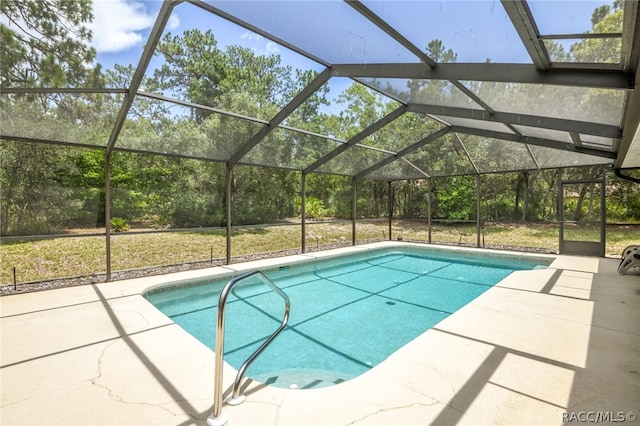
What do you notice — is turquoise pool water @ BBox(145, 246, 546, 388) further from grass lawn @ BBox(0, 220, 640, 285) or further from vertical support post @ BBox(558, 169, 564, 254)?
grass lawn @ BBox(0, 220, 640, 285)

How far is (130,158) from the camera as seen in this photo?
23.9 feet

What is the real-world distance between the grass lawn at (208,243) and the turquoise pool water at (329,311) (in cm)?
206

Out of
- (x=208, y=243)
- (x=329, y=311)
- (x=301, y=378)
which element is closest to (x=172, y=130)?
(x=329, y=311)

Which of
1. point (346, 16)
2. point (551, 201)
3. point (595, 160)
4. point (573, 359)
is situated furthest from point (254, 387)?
point (551, 201)

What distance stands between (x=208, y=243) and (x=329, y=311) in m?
5.92

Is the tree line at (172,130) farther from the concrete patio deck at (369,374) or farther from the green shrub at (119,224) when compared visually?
the concrete patio deck at (369,374)

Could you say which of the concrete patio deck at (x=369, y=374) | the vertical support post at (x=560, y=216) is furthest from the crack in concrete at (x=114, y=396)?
the vertical support post at (x=560, y=216)

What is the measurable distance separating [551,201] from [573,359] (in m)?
9.96

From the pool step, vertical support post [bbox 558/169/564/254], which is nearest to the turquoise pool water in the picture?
the pool step

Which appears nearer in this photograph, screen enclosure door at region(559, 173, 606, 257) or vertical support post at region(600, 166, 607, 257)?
vertical support post at region(600, 166, 607, 257)

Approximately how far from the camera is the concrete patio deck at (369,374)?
6.65 feet

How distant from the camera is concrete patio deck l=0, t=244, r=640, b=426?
203 centimetres

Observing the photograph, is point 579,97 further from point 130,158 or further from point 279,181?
point 130,158

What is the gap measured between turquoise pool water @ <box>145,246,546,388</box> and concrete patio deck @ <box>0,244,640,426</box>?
0.72 meters
